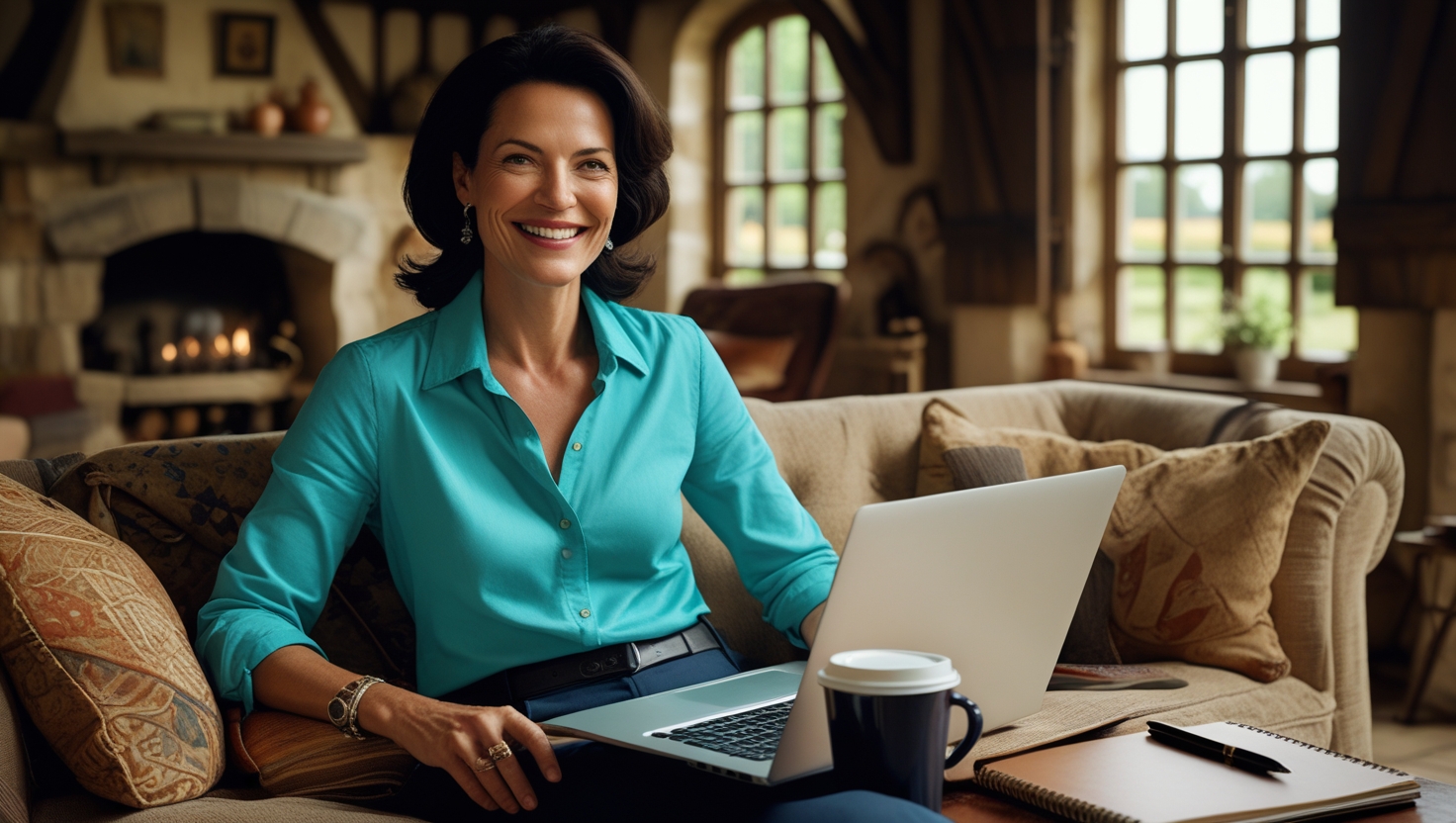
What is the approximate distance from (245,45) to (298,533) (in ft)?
19.5

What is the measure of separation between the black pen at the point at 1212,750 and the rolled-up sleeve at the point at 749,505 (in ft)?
1.47

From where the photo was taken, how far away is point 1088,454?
2236 millimetres

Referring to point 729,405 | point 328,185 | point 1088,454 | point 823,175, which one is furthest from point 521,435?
point 328,185

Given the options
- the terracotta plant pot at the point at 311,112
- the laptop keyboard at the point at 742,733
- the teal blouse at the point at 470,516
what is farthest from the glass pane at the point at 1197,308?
the terracotta plant pot at the point at 311,112

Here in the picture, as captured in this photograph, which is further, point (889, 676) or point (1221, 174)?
point (1221, 174)

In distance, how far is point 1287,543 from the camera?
2086mm

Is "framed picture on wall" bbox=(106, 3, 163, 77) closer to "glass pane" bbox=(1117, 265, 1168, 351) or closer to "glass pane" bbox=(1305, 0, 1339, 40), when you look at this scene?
"glass pane" bbox=(1117, 265, 1168, 351)

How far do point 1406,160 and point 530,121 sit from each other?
2.87 m

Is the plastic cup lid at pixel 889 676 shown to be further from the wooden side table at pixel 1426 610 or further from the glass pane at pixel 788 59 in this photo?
the glass pane at pixel 788 59

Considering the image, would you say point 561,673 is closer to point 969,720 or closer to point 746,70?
point 969,720

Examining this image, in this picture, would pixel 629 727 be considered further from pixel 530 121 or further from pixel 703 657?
pixel 530 121

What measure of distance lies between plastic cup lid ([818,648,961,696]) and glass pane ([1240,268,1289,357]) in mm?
3520

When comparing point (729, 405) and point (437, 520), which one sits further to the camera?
point (729, 405)

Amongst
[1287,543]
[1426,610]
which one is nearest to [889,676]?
[1287,543]
